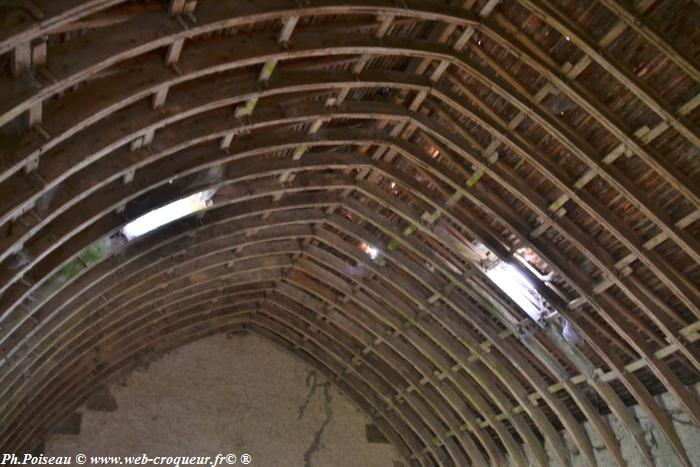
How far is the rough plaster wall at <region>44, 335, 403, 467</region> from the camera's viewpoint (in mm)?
15656

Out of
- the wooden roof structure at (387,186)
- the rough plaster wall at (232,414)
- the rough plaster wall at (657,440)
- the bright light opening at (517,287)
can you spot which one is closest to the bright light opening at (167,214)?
the wooden roof structure at (387,186)

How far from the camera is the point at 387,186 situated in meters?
10.8

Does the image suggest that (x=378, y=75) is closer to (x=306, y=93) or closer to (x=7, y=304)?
(x=306, y=93)

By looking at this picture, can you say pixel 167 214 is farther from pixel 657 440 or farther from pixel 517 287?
pixel 657 440

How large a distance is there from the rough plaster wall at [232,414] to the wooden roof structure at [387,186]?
186 cm

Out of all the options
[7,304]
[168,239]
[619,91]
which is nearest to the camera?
[619,91]

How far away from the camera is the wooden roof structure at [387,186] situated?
20.6 feet

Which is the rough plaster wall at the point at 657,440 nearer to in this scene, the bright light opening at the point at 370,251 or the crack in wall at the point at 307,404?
the bright light opening at the point at 370,251

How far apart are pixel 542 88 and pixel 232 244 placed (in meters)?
5.82

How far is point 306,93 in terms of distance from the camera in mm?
8141

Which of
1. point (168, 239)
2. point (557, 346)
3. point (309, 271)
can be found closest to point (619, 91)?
point (557, 346)

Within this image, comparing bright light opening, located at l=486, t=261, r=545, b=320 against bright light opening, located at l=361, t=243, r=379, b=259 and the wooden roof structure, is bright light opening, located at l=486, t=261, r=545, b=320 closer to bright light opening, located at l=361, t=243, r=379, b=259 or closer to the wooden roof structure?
the wooden roof structure

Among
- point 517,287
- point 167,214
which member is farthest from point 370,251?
point 167,214

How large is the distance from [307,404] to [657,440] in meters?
9.06
